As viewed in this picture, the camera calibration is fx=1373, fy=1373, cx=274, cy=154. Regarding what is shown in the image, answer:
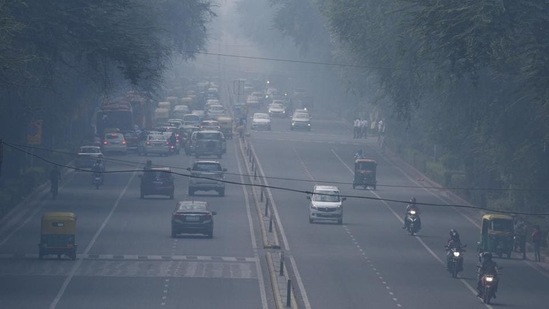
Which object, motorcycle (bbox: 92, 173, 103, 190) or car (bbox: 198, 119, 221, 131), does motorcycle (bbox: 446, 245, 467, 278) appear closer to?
motorcycle (bbox: 92, 173, 103, 190)

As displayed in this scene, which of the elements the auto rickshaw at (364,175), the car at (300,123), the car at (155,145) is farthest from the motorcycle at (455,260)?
the car at (300,123)

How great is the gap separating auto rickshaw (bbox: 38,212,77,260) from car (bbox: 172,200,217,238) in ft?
22.9

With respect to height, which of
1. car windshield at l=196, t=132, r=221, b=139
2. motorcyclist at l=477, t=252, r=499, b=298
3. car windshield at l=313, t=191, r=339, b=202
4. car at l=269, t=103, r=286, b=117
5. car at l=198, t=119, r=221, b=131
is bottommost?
motorcyclist at l=477, t=252, r=499, b=298

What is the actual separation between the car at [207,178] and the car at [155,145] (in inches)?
724

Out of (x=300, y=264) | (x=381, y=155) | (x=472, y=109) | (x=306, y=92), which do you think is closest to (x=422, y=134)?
(x=381, y=155)

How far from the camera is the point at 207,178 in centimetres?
6506

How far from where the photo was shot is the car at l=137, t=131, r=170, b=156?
8450cm

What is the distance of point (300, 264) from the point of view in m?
45.2

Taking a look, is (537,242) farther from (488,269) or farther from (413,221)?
(488,269)

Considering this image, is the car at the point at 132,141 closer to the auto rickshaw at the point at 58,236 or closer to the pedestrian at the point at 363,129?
the pedestrian at the point at 363,129

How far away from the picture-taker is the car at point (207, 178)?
65.1m

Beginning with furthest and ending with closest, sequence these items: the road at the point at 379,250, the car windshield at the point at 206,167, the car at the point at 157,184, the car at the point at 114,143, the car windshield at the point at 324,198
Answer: the car at the point at 114,143 < the car windshield at the point at 206,167 < the car at the point at 157,184 < the car windshield at the point at 324,198 < the road at the point at 379,250

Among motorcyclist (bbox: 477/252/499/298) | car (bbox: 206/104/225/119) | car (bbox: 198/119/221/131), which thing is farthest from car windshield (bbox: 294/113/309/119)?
motorcyclist (bbox: 477/252/499/298)

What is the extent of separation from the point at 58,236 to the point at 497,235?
633 inches
